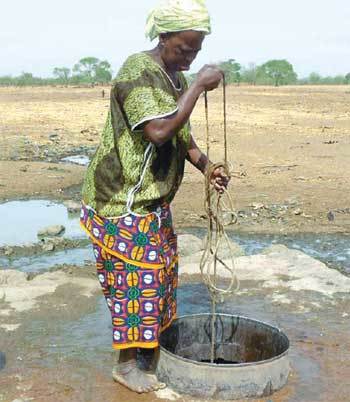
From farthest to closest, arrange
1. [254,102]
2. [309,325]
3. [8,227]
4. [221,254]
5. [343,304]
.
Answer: [254,102], [8,227], [221,254], [343,304], [309,325]

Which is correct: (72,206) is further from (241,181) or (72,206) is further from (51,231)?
(241,181)

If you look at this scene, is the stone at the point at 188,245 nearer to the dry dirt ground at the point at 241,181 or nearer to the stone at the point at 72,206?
the dry dirt ground at the point at 241,181

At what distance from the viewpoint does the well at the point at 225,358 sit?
11.0 feet

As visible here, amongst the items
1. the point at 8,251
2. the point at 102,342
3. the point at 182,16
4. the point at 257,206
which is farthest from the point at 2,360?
the point at 257,206

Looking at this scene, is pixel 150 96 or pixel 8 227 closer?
pixel 150 96

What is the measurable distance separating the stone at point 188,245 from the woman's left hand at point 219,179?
2859 mm

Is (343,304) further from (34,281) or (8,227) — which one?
(8,227)

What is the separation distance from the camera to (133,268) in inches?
132

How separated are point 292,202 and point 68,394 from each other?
223 inches

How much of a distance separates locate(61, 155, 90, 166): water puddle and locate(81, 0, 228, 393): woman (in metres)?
8.86

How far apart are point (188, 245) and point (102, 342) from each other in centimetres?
235

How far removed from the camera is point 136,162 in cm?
324

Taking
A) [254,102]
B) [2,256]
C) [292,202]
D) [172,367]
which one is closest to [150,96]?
[172,367]

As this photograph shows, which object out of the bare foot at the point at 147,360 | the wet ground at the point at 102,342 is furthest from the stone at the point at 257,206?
the bare foot at the point at 147,360
